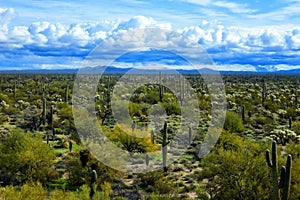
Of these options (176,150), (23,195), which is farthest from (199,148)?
(23,195)

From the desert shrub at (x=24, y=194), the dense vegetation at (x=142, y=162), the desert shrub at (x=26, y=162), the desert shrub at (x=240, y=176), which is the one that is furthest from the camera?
the desert shrub at (x=26, y=162)

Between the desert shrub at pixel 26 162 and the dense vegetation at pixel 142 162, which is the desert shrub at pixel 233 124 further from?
the desert shrub at pixel 26 162

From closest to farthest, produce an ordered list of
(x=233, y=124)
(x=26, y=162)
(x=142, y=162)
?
(x=26, y=162)
(x=142, y=162)
(x=233, y=124)

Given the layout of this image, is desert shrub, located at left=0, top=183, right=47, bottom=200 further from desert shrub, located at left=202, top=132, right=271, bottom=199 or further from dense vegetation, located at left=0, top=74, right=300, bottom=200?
desert shrub, located at left=202, top=132, right=271, bottom=199

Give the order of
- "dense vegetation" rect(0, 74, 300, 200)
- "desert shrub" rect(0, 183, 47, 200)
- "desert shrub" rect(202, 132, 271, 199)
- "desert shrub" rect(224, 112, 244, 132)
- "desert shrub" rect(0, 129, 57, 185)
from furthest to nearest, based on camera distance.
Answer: "desert shrub" rect(224, 112, 244, 132)
"desert shrub" rect(0, 129, 57, 185)
"dense vegetation" rect(0, 74, 300, 200)
"desert shrub" rect(202, 132, 271, 199)
"desert shrub" rect(0, 183, 47, 200)

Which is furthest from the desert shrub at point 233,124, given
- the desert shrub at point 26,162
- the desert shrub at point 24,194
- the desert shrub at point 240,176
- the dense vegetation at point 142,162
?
the desert shrub at point 24,194

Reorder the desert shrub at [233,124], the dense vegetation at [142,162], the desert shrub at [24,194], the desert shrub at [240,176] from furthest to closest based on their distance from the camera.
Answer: the desert shrub at [233,124]
the dense vegetation at [142,162]
the desert shrub at [240,176]
the desert shrub at [24,194]

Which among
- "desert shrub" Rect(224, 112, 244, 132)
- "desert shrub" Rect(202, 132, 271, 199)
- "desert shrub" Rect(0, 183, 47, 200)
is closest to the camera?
"desert shrub" Rect(0, 183, 47, 200)

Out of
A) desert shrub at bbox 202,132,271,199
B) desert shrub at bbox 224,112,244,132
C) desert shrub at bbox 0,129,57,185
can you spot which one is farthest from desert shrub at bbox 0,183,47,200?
desert shrub at bbox 224,112,244,132

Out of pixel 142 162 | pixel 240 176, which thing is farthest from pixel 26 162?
pixel 240 176

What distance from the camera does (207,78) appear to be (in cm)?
7944

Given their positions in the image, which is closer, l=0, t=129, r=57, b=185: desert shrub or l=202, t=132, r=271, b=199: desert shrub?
l=202, t=132, r=271, b=199: desert shrub

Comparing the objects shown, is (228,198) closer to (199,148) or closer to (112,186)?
(112,186)

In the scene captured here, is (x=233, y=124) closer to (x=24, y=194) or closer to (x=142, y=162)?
(x=142, y=162)
